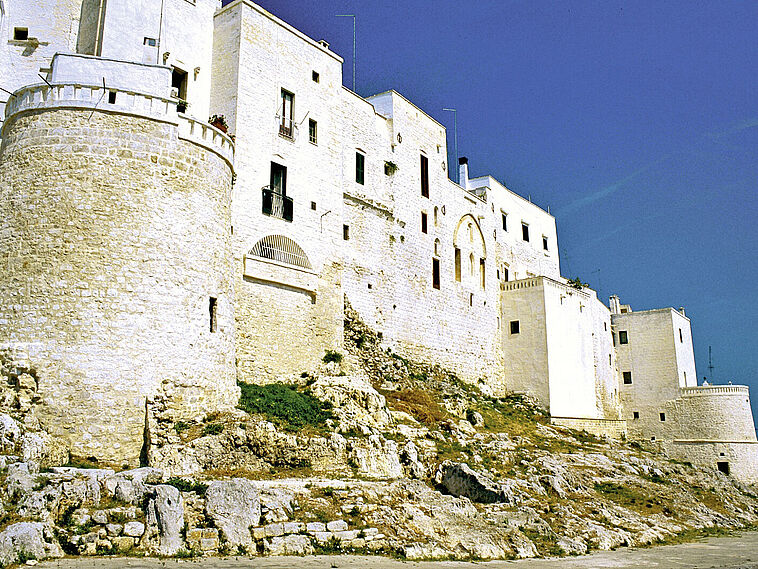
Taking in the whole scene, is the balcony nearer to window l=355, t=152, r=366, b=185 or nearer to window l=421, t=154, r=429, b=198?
window l=355, t=152, r=366, b=185

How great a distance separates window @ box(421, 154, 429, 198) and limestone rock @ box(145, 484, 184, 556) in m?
24.6

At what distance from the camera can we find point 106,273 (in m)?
16.7

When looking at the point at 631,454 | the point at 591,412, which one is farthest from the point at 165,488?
the point at 591,412

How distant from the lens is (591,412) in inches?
1583

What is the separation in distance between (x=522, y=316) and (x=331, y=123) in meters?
17.7

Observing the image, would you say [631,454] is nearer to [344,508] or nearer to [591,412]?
[591,412]

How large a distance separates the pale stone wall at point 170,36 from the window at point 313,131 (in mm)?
4063

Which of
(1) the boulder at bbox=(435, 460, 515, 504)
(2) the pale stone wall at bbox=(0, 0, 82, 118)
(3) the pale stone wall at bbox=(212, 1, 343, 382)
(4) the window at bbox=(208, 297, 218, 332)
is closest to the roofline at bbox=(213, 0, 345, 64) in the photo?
(3) the pale stone wall at bbox=(212, 1, 343, 382)

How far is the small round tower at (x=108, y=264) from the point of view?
1611 centimetres

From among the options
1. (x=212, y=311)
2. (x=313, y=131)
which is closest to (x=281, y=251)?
(x=313, y=131)

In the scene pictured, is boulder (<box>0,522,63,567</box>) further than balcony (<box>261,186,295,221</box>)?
No

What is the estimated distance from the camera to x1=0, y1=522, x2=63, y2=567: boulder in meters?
11.3

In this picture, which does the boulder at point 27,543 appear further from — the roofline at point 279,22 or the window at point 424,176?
the window at point 424,176

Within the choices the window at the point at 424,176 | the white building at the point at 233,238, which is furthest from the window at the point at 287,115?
the window at the point at 424,176
